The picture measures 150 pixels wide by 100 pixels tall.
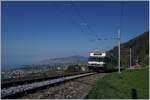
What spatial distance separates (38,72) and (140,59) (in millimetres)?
77560

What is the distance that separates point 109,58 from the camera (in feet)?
173

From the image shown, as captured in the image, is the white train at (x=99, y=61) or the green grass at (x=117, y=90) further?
the white train at (x=99, y=61)

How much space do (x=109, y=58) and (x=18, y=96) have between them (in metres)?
38.6

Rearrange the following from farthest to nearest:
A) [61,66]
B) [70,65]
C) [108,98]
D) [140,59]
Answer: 1. [140,59]
2. [70,65]
3. [61,66]
4. [108,98]

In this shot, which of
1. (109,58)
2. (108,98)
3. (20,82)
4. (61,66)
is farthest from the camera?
(109,58)

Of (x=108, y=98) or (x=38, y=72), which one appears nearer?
(x=108, y=98)

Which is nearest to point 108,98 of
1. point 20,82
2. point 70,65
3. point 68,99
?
point 68,99

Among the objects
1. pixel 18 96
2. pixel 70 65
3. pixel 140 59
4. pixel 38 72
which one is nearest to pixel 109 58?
pixel 70 65

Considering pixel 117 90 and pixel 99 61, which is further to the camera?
pixel 99 61

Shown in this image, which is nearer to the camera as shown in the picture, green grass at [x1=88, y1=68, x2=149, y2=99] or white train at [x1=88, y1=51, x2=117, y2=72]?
green grass at [x1=88, y1=68, x2=149, y2=99]

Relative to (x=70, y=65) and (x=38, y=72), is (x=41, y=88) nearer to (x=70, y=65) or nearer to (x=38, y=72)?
(x=38, y=72)

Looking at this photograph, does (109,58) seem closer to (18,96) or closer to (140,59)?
(18,96)

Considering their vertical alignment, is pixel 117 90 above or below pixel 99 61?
above

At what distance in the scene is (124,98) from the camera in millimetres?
14047
